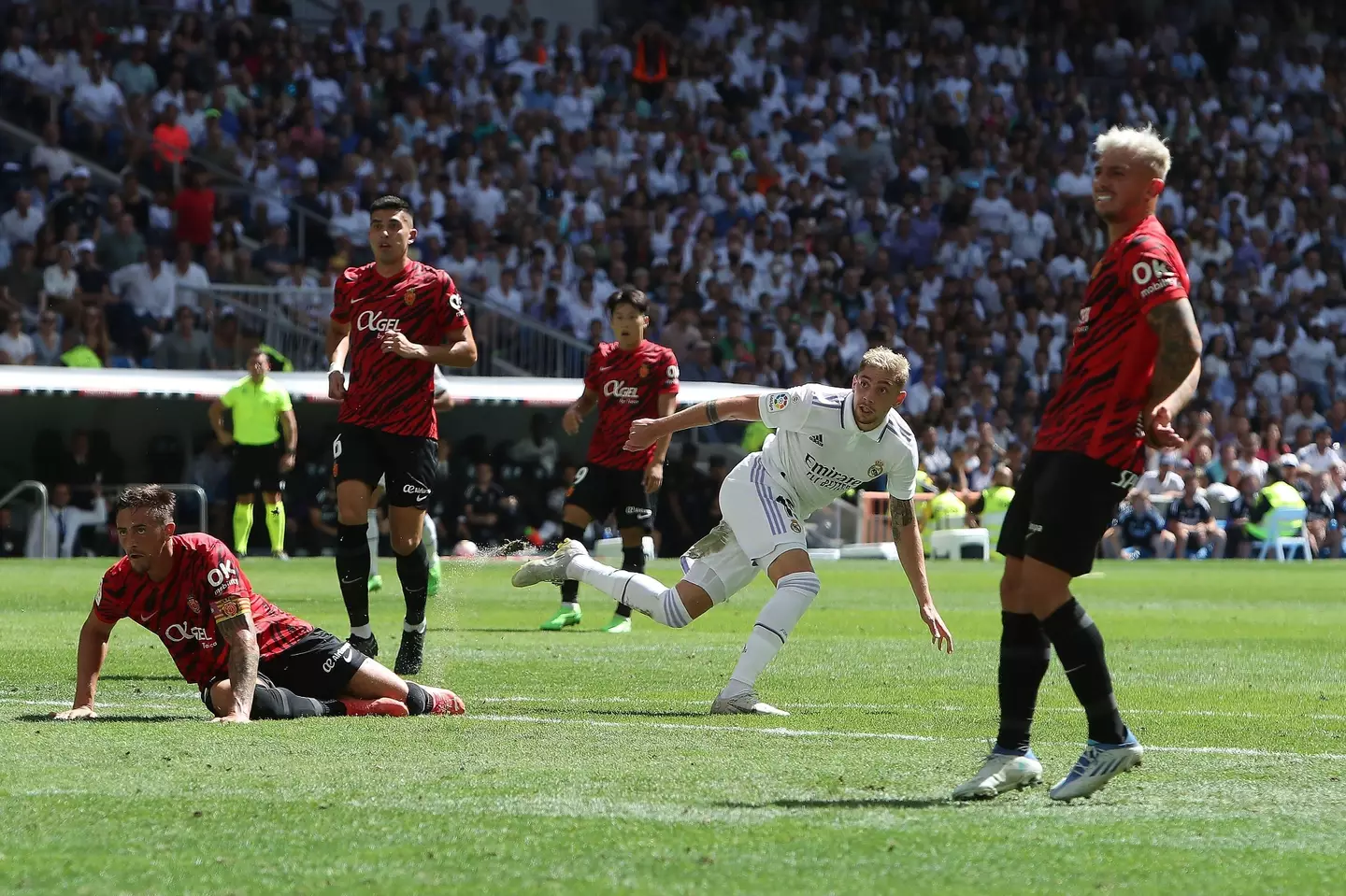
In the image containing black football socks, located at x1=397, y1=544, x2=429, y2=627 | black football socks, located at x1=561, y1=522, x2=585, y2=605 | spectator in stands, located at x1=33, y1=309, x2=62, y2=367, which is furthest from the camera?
spectator in stands, located at x1=33, y1=309, x2=62, y2=367

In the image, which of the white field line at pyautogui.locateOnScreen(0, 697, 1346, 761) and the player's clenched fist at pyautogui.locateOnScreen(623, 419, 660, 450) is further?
the player's clenched fist at pyautogui.locateOnScreen(623, 419, 660, 450)

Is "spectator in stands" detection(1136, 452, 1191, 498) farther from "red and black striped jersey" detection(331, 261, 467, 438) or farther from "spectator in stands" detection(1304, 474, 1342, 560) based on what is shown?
"red and black striped jersey" detection(331, 261, 467, 438)

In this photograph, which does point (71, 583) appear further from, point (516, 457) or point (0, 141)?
point (0, 141)

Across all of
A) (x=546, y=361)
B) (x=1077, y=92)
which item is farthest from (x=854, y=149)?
(x=546, y=361)

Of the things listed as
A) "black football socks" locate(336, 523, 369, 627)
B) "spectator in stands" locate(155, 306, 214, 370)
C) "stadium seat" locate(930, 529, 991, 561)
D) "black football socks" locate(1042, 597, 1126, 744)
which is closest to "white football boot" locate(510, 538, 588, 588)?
"black football socks" locate(336, 523, 369, 627)

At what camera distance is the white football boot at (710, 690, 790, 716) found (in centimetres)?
868

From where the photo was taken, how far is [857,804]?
605cm

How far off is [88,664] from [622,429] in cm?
744

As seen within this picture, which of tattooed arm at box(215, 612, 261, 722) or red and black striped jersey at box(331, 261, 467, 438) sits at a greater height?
red and black striped jersey at box(331, 261, 467, 438)

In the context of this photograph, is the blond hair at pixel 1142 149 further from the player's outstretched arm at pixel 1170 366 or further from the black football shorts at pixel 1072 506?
the black football shorts at pixel 1072 506

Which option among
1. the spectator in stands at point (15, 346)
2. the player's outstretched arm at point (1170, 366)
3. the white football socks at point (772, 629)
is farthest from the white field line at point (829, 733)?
the spectator in stands at point (15, 346)

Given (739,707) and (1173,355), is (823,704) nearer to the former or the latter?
(739,707)

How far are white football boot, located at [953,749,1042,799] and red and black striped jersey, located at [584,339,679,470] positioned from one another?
8453 mm

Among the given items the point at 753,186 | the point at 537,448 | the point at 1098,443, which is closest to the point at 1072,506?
the point at 1098,443
